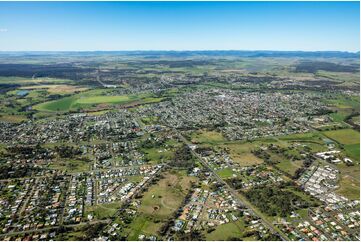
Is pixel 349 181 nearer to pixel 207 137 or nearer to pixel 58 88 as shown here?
pixel 207 137

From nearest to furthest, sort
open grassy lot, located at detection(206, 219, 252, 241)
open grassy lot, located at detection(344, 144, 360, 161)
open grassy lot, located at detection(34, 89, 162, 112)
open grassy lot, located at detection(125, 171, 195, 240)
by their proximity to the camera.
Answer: open grassy lot, located at detection(206, 219, 252, 241) → open grassy lot, located at detection(125, 171, 195, 240) → open grassy lot, located at detection(344, 144, 360, 161) → open grassy lot, located at detection(34, 89, 162, 112)

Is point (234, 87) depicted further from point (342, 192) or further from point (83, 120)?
point (342, 192)

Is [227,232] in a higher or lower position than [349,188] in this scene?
higher

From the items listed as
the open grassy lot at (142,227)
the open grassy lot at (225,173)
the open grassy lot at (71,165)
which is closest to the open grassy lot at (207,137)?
the open grassy lot at (225,173)

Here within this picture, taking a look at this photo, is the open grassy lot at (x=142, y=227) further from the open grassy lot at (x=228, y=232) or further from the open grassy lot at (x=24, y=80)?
the open grassy lot at (x=24, y=80)

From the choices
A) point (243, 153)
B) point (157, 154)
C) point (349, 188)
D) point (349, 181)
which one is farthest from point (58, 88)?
point (349, 188)

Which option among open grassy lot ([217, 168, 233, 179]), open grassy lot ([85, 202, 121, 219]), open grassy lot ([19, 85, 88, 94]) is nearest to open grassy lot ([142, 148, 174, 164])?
open grassy lot ([217, 168, 233, 179])

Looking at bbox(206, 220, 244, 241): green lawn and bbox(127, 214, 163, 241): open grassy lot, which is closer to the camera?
bbox(206, 220, 244, 241): green lawn

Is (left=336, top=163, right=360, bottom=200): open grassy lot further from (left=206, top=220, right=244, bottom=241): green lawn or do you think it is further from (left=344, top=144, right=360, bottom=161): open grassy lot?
(left=206, top=220, right=244, bottom=241): green lawn
